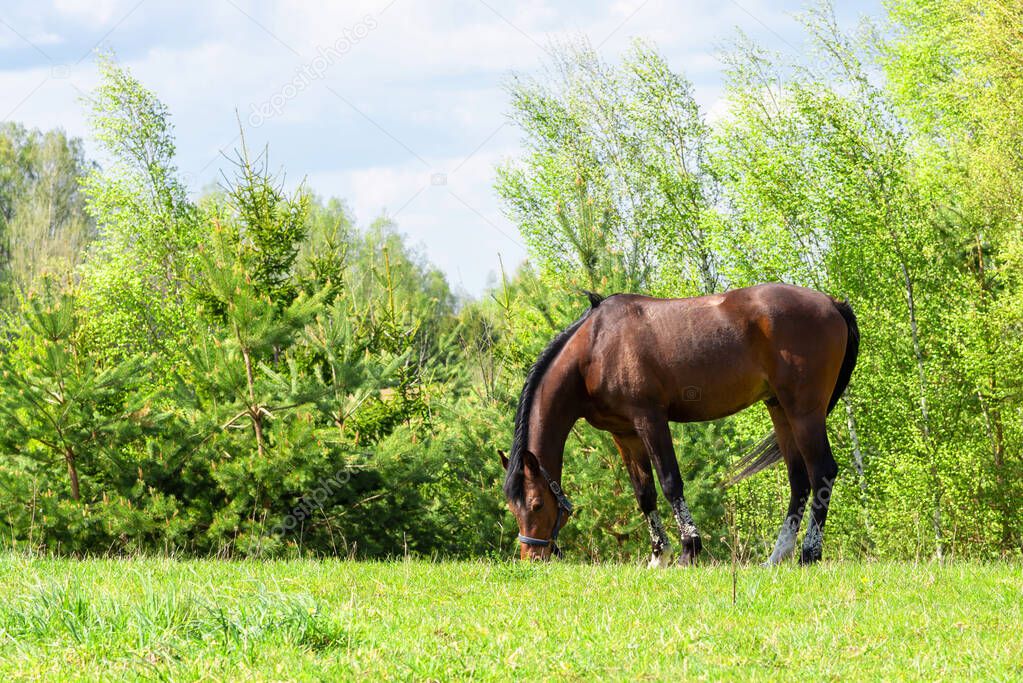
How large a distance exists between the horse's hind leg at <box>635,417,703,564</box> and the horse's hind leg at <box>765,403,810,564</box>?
72 cm

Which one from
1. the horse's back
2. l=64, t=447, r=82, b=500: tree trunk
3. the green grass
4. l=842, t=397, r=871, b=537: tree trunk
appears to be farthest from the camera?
l=842, t=397, r=871, b=537: tree trunk

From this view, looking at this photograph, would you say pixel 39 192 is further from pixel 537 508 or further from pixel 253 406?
pixel 537 508

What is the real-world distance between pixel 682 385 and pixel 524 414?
4.59 feet

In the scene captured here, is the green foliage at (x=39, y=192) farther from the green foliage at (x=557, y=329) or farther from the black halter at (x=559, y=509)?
the black halter at (x=559, y=509)

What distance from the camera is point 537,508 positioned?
830 cm

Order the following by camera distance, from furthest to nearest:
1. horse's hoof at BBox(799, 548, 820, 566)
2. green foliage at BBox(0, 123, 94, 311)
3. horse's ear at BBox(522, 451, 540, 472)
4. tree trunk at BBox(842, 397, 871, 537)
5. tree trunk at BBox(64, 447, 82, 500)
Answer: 1. green foliage at BBox(0, 123, 94, 311)
2. tree trunk at BBox(842, 397, 871, 537)
3. tree trunk at BBox(64, 447, 82, 500)
4. horse's ear at BBox(522, 451, 540, 472)
5. horse's hoof at BBox(799, 548, 820, 566)

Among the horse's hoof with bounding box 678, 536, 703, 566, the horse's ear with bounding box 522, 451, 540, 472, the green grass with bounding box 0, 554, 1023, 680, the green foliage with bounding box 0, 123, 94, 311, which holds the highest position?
the green foliage with bounding box 0, 123, 94, 311

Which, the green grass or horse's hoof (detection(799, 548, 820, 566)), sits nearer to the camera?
the green grass

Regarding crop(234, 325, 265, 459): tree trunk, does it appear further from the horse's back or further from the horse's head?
the horse's back

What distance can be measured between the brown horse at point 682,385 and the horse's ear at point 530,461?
1 centimetres

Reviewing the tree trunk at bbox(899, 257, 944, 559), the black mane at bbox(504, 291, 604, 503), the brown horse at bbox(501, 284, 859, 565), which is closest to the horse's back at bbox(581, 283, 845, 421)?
the brown horse at bbox(501, 284, 859, 565)

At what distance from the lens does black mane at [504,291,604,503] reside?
837 cm

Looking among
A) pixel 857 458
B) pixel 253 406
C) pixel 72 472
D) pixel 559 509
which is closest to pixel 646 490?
pixel 559 509

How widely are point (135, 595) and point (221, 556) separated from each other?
4552 millimetres
